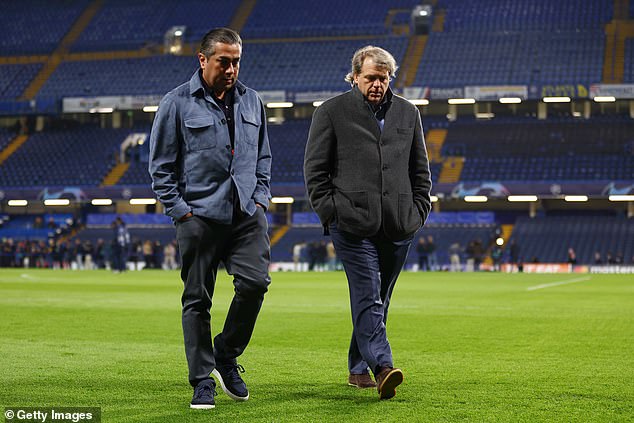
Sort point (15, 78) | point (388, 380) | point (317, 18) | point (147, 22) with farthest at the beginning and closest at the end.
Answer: point (147, 22) → point (15, 78) → point (317, 18) → point (388, 380)

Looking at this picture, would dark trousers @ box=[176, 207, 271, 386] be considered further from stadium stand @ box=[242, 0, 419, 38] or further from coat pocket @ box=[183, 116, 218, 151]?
stadium stand @ box=[242, 0, 419, 38]

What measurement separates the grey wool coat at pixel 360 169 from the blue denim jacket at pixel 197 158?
530mm

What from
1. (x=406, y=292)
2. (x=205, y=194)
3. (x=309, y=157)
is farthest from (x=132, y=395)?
(x=406, y=292)

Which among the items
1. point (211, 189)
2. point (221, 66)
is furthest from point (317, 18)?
point (211, 189)

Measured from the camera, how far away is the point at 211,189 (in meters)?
6.93

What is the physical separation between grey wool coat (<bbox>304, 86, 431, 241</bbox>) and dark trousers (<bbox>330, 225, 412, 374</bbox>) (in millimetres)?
100

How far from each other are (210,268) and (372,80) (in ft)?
5.25

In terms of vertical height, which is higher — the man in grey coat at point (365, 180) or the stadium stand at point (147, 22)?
the stadium stand at point (147, 22)

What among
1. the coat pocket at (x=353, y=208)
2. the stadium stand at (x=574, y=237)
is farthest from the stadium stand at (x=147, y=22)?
the coat pocket at (x=353, y=208)

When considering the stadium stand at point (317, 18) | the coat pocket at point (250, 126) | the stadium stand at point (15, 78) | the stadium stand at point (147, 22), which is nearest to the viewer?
the coat pocket at point (250, 126)

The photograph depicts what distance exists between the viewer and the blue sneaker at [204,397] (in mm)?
6742

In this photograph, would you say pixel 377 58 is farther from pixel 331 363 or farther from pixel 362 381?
pixel 331 363

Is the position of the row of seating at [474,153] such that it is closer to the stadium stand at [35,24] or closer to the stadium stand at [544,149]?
the stadium stand at [544,149]

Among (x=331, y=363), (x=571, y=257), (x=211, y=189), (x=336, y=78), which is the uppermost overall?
(x=336, y=78)
